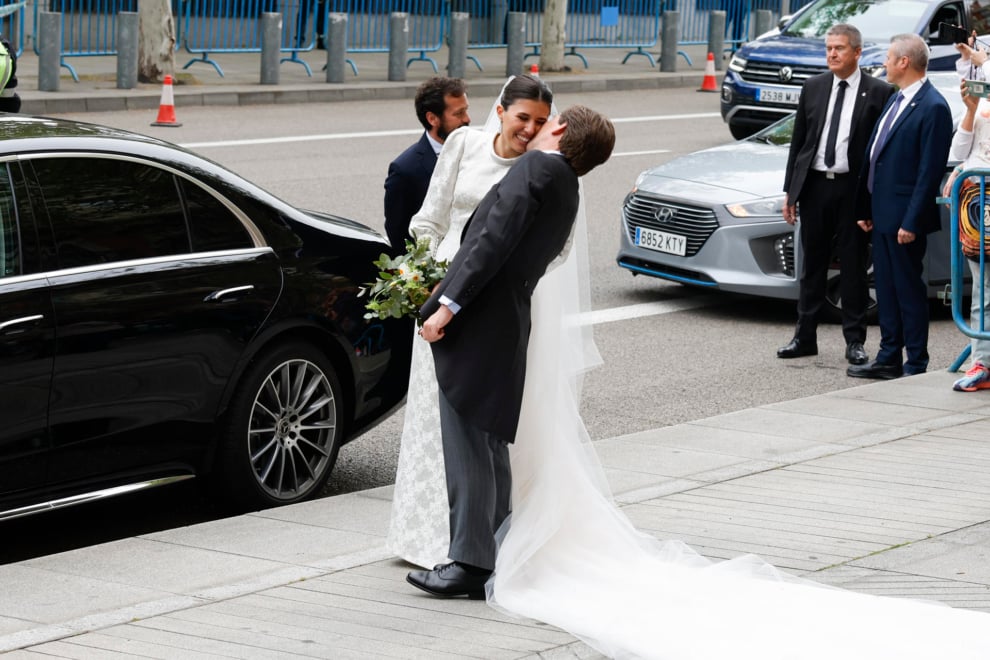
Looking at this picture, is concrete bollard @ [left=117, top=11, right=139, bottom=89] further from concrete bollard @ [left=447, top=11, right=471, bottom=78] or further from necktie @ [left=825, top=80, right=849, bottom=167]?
necktie @ [left=825, top=80, right=849, bottom=167]

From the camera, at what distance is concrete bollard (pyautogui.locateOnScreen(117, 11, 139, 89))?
2050 centimetres

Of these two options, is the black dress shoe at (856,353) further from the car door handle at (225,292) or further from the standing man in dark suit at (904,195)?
the car door handle at (225,292)

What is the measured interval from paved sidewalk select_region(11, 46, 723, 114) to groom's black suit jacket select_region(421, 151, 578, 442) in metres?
14.2

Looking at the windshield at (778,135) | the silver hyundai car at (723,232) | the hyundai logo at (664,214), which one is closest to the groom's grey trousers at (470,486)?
the silver hyundai car at (723,232)

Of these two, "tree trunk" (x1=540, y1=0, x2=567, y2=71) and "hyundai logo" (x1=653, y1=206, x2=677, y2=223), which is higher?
"tree trunk" (x1=540, y1=0, x2=567, y2=71)

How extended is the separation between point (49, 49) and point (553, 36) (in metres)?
9.62

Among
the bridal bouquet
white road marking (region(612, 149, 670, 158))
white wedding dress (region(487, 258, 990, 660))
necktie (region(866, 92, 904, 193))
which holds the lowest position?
white wedding dress (region(487, 258, 990, 660))

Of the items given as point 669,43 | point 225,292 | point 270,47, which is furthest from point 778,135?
point 669,43

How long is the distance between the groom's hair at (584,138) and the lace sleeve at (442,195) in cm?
49

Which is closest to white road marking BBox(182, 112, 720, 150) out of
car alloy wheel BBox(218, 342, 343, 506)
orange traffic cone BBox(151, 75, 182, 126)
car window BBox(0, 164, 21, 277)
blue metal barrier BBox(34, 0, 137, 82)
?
orange traffic cone BBox(151, 75, 182, 126)

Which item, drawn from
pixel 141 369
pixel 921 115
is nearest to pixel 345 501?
pixel 141 369

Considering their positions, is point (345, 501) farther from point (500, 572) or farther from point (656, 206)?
point (656, 206)

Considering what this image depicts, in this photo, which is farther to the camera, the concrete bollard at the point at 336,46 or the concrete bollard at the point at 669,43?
the concrete bollard at the point at 669,43

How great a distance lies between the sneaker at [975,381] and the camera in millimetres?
8477
